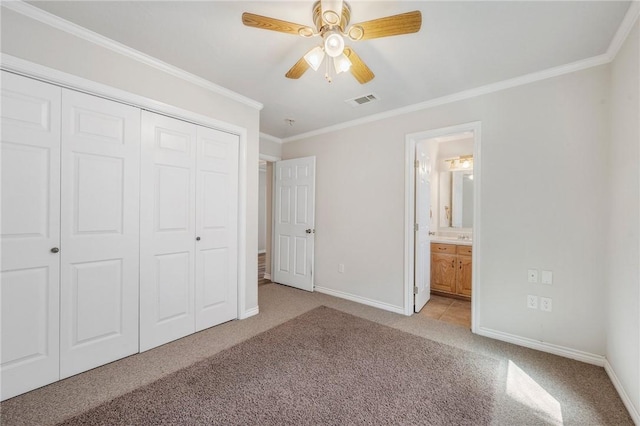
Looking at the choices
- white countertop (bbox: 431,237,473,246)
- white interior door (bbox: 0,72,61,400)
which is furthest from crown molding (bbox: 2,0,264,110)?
white countertop (bbox: 431,237,473,246)

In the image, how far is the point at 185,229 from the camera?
8.16ft

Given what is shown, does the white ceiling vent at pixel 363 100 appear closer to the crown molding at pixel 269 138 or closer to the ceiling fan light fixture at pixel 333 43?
the ceiling fan light fixture at pixel 333 43

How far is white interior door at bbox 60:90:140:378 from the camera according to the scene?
1855 millimetres

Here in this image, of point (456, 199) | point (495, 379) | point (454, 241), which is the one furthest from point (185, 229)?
point (456, 199)

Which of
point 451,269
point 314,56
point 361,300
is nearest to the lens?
point 314,56

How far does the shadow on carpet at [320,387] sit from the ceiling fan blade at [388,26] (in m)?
2.20

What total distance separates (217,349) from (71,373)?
977 millimetres

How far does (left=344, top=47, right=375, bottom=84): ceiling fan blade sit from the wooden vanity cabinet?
2.87m

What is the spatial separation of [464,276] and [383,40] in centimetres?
323

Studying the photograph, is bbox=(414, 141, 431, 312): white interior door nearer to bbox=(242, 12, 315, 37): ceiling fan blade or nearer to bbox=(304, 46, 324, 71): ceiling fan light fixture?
bbox=(304, 46, 324, 71): ceiling fan light fixture

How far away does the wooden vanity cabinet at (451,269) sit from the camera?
12.1 feet

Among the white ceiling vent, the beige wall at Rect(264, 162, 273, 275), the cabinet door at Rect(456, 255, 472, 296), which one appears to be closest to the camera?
the white ceiling vent

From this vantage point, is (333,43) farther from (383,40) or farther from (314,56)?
(383,40)

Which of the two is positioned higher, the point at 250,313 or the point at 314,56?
the point at 314,56
